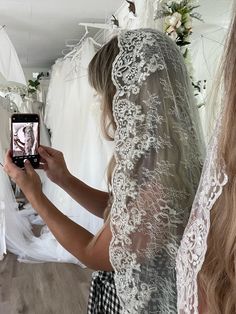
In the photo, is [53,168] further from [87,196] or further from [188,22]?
[188,22]

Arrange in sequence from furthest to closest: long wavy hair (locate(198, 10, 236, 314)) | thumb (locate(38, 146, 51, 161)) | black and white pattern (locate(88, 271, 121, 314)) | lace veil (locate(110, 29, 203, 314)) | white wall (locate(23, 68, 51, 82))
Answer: white wall (locate(23, 68, 51, 82))
thumb (locate(38, 146, 51, 161))
black and white pattern (locate(88, 271, 121, 314))
lace veil (locate(110, 29, 203, 314))
long wavy hair (locate(198, 10, 236, 314))

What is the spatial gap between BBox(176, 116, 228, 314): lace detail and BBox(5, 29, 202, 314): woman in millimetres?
206

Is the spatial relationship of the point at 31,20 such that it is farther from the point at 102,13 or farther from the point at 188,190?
the point at 188,190

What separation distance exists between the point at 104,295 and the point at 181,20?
1.19m

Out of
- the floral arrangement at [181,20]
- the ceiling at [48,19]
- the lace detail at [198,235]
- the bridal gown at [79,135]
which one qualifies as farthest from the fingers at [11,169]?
the ceiling at [48,19]

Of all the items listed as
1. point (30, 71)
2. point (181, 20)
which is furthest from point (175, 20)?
point (30, 71)

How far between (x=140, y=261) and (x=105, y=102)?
354 mm

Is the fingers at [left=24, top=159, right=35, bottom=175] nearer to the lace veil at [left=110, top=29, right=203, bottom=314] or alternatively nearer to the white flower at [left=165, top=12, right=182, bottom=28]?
the lace veil at [left=110, top=29, right=203, bottom=314]

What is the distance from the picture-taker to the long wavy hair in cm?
45

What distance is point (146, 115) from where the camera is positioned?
0.76 meters

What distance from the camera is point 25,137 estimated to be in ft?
3.51

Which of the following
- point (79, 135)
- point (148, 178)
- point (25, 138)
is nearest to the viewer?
point (148, 178)

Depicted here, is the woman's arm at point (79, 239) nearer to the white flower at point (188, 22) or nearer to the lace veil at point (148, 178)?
the lace veil at point (148, 178)

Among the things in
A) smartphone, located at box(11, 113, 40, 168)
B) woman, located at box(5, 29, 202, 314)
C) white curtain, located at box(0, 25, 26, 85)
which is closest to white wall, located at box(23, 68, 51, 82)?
white curtain, located at box(0, 25, 26, 85)
